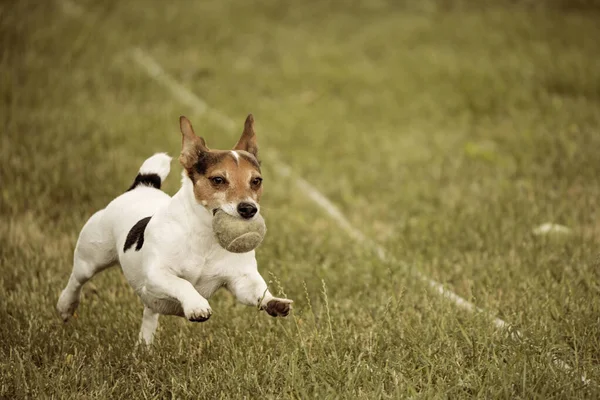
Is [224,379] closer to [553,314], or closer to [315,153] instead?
[553,314]

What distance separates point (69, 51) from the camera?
12.0m

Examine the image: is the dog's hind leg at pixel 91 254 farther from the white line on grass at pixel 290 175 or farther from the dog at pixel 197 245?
the white line on grass at pixel 290 175

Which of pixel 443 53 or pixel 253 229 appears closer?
pixel 253 229

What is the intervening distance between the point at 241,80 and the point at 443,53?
3842mm

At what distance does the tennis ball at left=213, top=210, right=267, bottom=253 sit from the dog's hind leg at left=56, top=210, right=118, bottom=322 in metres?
1.03

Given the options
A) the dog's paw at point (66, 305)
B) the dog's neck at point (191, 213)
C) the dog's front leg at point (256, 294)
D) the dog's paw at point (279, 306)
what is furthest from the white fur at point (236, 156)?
the dog's paw at point (66, 305)

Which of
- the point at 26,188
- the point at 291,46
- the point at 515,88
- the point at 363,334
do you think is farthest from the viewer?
the point at 291,46

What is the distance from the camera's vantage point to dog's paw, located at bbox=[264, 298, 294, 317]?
339cm

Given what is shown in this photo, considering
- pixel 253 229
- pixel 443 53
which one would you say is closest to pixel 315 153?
pixel 443 53

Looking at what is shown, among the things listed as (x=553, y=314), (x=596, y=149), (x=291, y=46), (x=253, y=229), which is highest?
(x=253, y=229)

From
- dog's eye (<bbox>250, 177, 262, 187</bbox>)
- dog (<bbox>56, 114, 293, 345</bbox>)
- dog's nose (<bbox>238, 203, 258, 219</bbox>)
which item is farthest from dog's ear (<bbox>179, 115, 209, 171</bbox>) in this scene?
dog's nose (<bbox>238, 203, 258, 219</bbox>)

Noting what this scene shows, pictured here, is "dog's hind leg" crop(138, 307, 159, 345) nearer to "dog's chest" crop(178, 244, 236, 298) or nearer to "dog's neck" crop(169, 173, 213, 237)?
"dog's chest" crop(178, 244, 236, 298)

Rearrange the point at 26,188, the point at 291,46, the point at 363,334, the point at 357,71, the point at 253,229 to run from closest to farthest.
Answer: the point at 253,229 → the point at 363,334 → the point at 26,188 → the point at 357,71 → the point at 291,46

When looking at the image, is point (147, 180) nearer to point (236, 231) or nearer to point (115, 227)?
point (115, 227)
